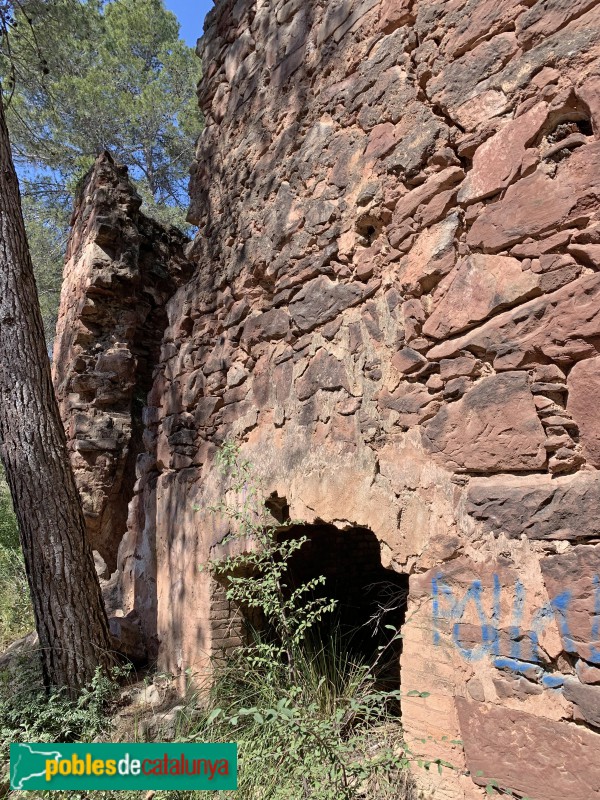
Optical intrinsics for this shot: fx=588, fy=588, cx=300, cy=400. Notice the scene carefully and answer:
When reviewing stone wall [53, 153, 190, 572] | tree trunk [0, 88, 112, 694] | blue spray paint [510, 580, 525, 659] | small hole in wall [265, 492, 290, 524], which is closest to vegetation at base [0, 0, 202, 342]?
stone wall [53, 153, 190, 572]

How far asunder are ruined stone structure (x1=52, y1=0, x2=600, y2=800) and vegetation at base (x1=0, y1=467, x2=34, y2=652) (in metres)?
2.61

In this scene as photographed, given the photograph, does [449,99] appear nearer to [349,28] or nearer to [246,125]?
[349,28]

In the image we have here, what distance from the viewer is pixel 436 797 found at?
7.01ft

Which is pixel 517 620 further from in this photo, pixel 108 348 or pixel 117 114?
pixel 117 114

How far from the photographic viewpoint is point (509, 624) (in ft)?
6.44

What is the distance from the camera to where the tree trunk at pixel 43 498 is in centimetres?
384

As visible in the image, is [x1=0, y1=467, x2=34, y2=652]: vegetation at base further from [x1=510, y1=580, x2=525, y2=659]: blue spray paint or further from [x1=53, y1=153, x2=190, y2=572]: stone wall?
[x1=510, y1=580, x2=525, y2=659]: blue spray paint

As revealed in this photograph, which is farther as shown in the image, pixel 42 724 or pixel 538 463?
pixel 42 724

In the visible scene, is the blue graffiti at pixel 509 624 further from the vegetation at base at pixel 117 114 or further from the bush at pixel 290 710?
the vegetation at base at pixel 117 114

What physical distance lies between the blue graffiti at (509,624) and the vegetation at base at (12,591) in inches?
193

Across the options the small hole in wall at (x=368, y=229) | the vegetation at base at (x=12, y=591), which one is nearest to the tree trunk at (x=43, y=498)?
the vegetation at base at (x=12, y=591)

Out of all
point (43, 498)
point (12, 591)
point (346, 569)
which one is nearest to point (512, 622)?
point (43, 498)

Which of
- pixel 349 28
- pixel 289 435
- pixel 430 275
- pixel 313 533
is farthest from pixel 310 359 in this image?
pixel 313 533

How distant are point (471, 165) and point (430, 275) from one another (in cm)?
43
